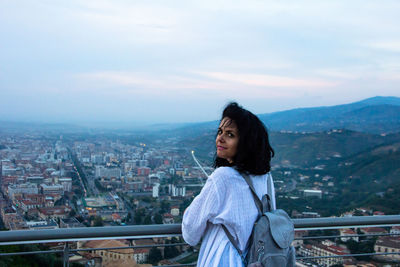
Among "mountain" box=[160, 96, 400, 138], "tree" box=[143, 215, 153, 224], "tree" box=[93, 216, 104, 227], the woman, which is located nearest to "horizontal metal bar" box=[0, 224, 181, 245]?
the woman

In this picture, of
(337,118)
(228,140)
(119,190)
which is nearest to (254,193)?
(228,140)

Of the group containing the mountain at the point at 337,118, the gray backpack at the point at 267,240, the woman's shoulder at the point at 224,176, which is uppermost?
the mountain at the point at 337,118

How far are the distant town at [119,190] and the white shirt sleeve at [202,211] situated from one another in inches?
34.2

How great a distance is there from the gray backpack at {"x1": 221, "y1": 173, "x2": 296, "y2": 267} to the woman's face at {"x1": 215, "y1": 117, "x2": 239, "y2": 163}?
0.53 ft

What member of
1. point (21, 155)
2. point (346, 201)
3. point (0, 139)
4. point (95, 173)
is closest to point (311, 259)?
point (346, 201)

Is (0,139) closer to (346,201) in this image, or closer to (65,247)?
(346,201)

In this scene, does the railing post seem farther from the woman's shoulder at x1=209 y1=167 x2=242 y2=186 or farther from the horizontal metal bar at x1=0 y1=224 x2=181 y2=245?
the woman's shoulder at x1=209 y1=167 x2=242 y2=186

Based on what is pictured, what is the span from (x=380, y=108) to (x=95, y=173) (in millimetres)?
28718

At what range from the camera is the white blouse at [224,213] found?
1622 millimetres

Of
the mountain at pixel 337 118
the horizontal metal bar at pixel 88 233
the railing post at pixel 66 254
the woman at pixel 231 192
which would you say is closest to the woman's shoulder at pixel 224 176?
the woman at pixel 231 192

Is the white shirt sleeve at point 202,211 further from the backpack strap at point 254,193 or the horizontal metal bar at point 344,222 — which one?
the horizontal metal bar at point 344,222

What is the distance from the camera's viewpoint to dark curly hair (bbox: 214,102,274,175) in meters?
1.71

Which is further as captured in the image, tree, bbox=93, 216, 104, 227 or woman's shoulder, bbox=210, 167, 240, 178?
tree, bbox=93, 216, 104, 227

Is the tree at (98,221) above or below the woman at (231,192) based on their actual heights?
below
